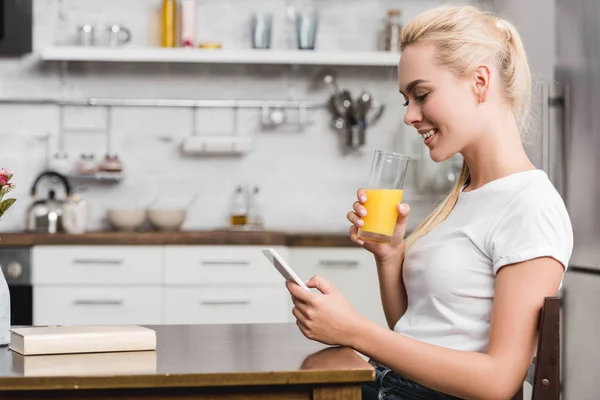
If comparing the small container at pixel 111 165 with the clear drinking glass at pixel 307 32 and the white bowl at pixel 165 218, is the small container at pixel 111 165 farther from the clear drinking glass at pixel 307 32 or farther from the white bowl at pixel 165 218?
the clear drinking glass at pixel 307 32

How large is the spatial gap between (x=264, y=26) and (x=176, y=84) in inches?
21.7

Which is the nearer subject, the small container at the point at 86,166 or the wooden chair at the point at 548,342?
the wooden chair at the point at 548,342

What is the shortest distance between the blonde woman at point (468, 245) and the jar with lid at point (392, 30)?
286cm

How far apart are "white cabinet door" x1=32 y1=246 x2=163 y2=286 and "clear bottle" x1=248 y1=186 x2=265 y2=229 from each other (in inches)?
28.1

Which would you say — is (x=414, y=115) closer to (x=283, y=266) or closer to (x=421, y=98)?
(x=421, y=98)

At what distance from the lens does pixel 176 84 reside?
4.60 metres

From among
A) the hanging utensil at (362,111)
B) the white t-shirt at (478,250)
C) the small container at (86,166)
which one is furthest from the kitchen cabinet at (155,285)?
the white t-shirt at (478,250)

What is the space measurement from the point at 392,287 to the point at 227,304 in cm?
217

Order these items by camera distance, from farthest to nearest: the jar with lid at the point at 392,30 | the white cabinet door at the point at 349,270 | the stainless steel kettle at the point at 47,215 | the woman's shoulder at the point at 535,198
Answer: the jar with lid at the point at 392,30
the stainless steel kettle at the point at 47,215
the white cabinet door at the point at 349,270
the woman's shoulder at the point at 535,198

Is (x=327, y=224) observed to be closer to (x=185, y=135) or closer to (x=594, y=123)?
(x=185, y=135)

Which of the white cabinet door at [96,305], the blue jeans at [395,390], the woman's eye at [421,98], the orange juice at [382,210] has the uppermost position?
the woman's eye at [421,98]

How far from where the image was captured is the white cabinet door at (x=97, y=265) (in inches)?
150

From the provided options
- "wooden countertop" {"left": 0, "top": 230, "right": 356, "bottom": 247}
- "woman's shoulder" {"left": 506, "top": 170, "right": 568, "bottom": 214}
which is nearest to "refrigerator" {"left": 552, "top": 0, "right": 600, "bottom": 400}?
"wooden countertop" {"left": 0, "top": 230, "right": 356, "bottom": 247}

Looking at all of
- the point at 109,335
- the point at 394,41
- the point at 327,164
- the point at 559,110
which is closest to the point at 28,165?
the point at 327,164
